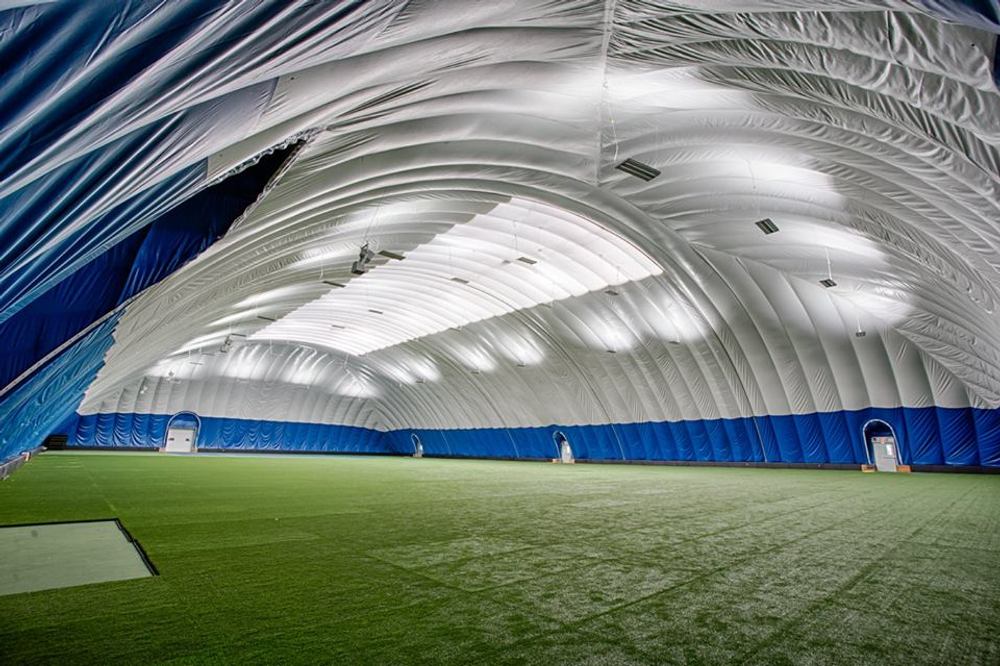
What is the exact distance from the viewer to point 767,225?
14484mm

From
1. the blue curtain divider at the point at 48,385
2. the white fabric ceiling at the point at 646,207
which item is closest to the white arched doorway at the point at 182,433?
the white fabric ceiling at the point at 646,207

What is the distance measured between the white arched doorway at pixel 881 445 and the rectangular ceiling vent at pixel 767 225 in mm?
10883

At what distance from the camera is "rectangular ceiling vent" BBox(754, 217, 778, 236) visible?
14284 millimetres

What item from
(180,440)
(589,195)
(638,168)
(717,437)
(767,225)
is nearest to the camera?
(638,168)

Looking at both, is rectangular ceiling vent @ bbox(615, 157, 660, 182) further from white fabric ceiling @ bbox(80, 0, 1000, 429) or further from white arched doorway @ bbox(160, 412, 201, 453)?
white arched doorway @ bbox(160, 412, 201, 453)

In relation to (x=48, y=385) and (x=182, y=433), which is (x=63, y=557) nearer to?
(x=48, y=385)

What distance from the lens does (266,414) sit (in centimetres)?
4428

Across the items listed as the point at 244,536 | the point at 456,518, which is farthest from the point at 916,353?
the point at 244,536

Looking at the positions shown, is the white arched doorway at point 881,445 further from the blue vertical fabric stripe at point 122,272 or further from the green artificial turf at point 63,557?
the green artificial turf at point 63,557

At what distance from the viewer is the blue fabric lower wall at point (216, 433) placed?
36875mm

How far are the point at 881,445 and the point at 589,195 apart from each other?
53.7 ft

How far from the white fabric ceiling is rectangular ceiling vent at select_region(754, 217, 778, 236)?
0.67ft

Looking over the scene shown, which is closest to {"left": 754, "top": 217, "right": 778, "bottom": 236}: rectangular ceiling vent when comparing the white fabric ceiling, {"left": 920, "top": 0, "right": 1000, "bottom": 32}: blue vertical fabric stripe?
the white fabric ceiling

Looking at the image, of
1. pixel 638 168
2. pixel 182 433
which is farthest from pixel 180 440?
pixel 638 168
